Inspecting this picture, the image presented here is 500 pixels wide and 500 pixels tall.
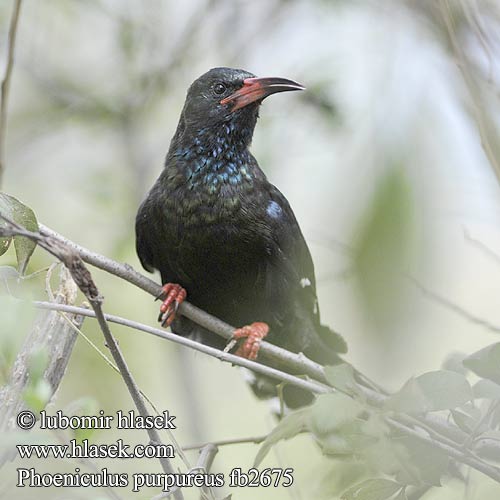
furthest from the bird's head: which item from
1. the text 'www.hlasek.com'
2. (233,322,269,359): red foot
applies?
the text 'www.hlasek.com'

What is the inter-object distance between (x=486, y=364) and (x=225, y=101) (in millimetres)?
2369

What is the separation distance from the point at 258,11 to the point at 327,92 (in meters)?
1.52

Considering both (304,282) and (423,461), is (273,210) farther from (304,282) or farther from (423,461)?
(423,461)

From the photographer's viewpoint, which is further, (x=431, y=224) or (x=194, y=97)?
(x=194, y=97)

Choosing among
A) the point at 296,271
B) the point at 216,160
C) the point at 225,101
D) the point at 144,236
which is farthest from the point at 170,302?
the point at 225,101

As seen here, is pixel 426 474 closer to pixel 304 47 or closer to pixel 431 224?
pixel 431 224

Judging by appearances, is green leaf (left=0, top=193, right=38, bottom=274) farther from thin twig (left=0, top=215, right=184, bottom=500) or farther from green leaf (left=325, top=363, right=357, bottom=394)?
green leaf (left=325, top=363, right=357, bottom=394)

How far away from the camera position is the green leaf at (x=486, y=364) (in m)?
2.01

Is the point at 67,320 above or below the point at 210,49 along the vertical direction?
below

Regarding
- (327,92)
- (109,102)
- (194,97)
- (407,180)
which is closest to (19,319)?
(407,180)

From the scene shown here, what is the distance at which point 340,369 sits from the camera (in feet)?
6.62

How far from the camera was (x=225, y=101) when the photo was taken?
158 inches

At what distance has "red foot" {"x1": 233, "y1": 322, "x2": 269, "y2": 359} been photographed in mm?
3537

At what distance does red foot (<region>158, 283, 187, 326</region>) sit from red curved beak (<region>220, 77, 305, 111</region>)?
991mm
